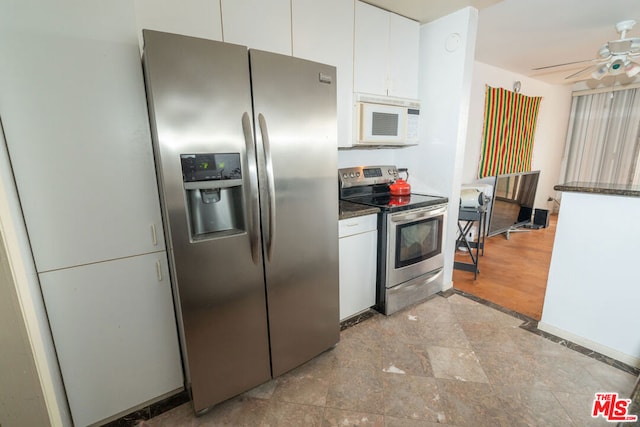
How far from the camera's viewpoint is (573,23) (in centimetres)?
276

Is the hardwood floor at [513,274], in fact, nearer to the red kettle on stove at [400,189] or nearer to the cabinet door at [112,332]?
the red kettle on stove at [400,189]

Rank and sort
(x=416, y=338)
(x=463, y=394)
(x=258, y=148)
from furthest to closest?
(x=416, y=338) < (x=463, y=394) < (x=258, y=148)

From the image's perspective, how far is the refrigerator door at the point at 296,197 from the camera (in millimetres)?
1418

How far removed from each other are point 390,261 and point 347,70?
4.94 ft

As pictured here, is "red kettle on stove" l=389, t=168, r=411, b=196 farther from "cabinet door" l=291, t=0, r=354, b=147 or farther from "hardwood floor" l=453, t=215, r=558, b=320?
"hardwood floor" l=453, t=215, r=558, b=320

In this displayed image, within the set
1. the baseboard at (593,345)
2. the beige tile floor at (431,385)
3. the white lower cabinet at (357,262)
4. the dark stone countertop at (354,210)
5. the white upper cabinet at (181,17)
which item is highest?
the white upper cabinet at (181,17)

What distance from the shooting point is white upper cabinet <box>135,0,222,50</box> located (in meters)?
1.37

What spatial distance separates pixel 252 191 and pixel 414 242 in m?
1.56

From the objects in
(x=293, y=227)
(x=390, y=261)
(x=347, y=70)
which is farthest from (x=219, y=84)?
(x=390, y=261)

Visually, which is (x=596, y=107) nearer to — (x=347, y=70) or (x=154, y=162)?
(x=347, y=70)

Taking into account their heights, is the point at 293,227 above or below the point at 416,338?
above

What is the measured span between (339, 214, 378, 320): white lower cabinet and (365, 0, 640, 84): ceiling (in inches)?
67.3

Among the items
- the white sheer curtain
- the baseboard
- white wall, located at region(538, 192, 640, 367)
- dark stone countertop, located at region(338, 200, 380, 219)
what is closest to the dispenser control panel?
dark stone countertop, located at region(338, 200, 380, 219)

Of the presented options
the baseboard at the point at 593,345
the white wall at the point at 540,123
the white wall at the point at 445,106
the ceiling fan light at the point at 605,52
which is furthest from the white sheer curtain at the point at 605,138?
the baseboard at the point at 593,345
